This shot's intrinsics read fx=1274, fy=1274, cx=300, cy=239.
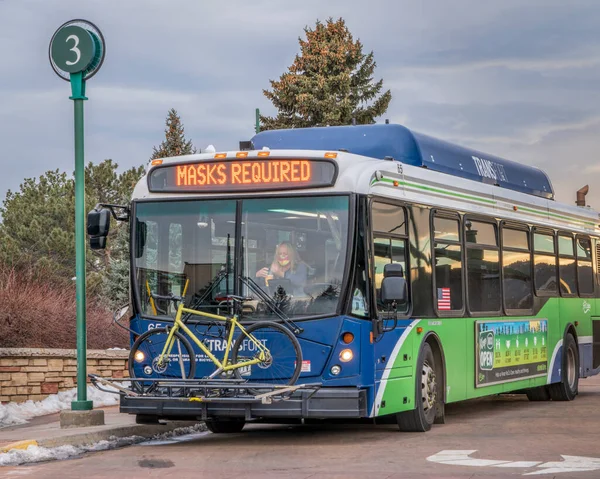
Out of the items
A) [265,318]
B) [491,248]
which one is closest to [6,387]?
[265,318]

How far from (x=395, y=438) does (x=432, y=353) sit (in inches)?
61.0

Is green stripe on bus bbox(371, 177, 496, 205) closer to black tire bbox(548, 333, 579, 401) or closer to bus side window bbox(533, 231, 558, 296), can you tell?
bus side window bbox(533, 231, 558, 296)

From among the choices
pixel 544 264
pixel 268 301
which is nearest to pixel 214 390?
pixel 268 301

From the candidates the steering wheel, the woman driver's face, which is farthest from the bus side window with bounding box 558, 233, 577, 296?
the woman driver's face

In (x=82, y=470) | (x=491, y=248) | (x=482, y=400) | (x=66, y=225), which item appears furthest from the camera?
(x=66, y=225)

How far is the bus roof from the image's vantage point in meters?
15.6

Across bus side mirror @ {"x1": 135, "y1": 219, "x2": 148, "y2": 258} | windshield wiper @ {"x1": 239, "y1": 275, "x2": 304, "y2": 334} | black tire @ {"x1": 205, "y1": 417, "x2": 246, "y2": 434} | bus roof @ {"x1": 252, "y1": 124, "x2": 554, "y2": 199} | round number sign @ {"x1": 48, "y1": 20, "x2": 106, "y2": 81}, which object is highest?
round number sign @ {"x1": 48, "y1": 20, "x2": 106, "y2": 81}

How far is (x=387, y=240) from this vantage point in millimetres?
13992

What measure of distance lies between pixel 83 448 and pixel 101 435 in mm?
595

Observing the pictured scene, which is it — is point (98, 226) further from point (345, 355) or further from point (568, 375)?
point (568, 375)

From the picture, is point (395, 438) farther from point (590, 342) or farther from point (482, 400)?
point (590, 342)

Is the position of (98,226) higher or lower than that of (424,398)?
higher

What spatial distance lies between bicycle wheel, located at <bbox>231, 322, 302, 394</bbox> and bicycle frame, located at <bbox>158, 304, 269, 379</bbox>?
0.04 metres

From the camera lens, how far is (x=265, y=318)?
→ 13250 millimetres
